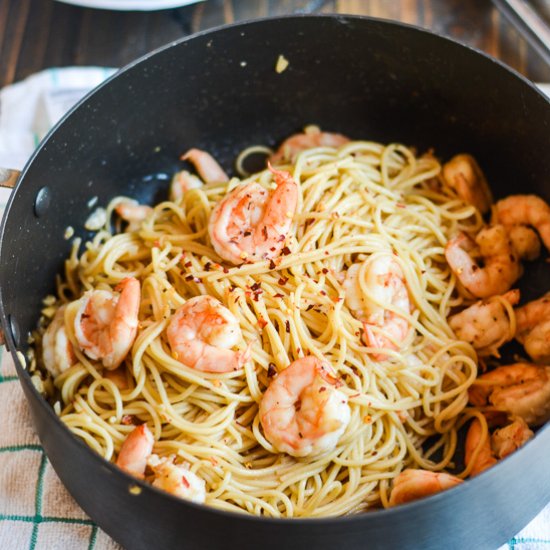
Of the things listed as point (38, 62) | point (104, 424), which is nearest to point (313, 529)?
point (104, 424)

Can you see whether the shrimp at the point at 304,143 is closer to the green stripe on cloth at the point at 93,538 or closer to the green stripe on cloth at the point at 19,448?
the green stripe on cloth at the point at 19,448

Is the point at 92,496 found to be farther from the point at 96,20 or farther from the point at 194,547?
the point at 96,20

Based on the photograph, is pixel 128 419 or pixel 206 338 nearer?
pixel 206 338

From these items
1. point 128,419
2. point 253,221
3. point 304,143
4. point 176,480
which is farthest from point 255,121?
point 176,480

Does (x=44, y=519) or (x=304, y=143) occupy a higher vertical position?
(x=304, y=143)

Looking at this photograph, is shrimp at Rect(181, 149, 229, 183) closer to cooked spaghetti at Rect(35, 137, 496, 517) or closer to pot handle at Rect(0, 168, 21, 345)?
cooked spaghetti at Rect(35, 137, 496, 517)

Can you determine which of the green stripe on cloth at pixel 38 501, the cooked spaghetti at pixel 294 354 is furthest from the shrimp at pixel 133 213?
the green stripe on cloth at pixel 38 501

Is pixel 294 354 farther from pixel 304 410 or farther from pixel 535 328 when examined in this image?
pixel 535 328

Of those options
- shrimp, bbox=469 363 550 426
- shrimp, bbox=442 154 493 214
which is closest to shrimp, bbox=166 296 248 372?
shrimp, bbox=469 363 550 426
